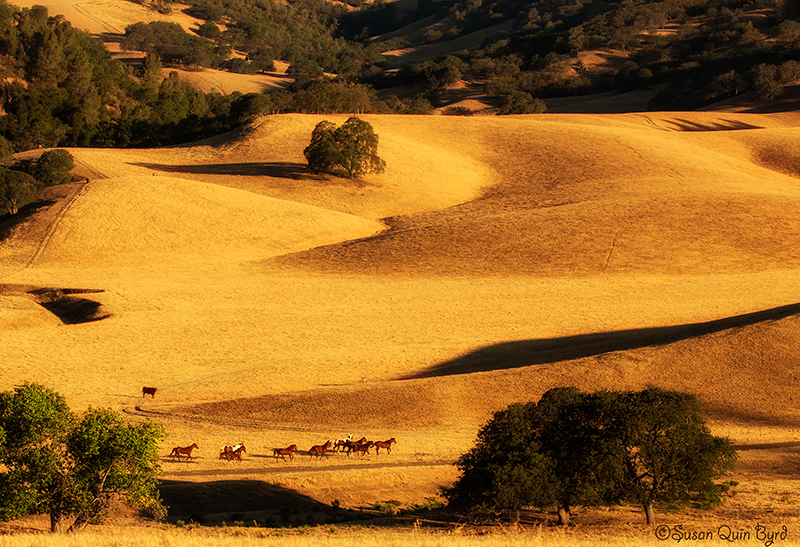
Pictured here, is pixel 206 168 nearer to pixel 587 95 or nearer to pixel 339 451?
pixel 339 451

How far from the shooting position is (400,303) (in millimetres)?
42375

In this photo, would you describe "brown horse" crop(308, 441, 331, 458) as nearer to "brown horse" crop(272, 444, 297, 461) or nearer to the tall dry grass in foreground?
"brown horse" crop(272, 444, 297, 461)

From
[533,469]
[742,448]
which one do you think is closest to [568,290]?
[742,448]

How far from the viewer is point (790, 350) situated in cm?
2767

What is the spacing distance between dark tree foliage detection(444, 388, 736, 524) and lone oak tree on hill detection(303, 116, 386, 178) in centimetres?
5178

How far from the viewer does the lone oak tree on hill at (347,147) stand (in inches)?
2665

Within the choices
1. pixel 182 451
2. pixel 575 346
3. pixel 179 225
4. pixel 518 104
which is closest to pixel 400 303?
pixel 575 346

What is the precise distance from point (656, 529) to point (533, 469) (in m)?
3.00

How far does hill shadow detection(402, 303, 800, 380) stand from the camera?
100 feet

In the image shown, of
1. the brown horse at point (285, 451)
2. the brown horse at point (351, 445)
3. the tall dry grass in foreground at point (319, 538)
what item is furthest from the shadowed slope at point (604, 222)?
the tall dry grass in foreground at point (319, 538)

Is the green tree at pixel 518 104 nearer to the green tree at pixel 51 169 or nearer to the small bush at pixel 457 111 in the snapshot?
the small bush at pixel 457 111

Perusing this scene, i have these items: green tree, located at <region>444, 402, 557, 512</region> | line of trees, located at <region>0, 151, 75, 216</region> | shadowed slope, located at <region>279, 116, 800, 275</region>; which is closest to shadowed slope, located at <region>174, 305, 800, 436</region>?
green tree, located at <region>444, 402, 557, 512</region>

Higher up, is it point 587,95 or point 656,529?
point 587,95

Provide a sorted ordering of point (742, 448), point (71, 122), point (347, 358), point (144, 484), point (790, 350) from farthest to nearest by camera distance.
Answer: point (71, 122) < point (347, 358) < point (790, 350) < point (742, 448) < point (144, 484)
